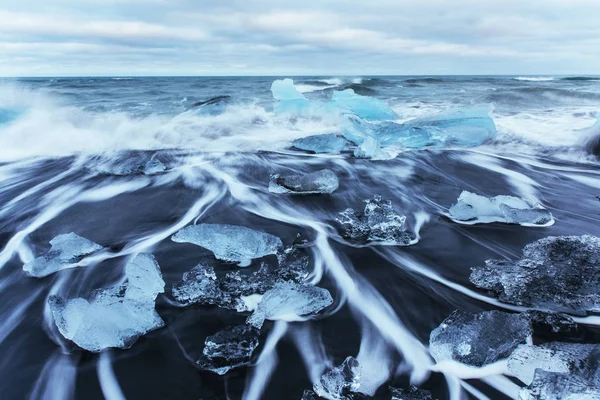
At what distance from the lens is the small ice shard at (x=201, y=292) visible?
2.64 metres

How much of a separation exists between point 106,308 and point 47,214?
277 cm

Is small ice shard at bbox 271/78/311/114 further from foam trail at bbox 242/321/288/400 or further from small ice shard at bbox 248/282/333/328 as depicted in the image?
foam trail at bbox 242/321/288/400

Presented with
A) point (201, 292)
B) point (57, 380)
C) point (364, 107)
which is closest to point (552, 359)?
point (201, 292)

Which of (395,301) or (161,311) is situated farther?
(395,301)

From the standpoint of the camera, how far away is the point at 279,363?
219cm

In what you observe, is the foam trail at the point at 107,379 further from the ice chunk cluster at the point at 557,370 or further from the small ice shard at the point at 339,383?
the ice chunk cluster at the point at 557,370

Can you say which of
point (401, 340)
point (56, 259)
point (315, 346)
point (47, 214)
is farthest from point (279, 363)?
point (47, 214)

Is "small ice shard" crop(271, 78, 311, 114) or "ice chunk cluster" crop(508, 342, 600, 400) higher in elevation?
"small ice shard" crop(271, 78, 311, 114)

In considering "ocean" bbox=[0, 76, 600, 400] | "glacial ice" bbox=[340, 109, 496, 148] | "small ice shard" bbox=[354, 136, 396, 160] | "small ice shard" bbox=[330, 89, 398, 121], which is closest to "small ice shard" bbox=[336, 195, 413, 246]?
"ocean" bbox=[0, 76, 600, 400]

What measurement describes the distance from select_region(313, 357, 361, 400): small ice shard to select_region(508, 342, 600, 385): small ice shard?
900mm

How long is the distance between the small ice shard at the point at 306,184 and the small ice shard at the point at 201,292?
2279 mm

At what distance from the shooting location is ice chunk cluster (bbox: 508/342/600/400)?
1.68m

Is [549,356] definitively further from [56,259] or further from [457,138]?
[457,138]

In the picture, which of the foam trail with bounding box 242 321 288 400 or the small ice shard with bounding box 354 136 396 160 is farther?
the small ice shard with bounding box 354 136 396 160
